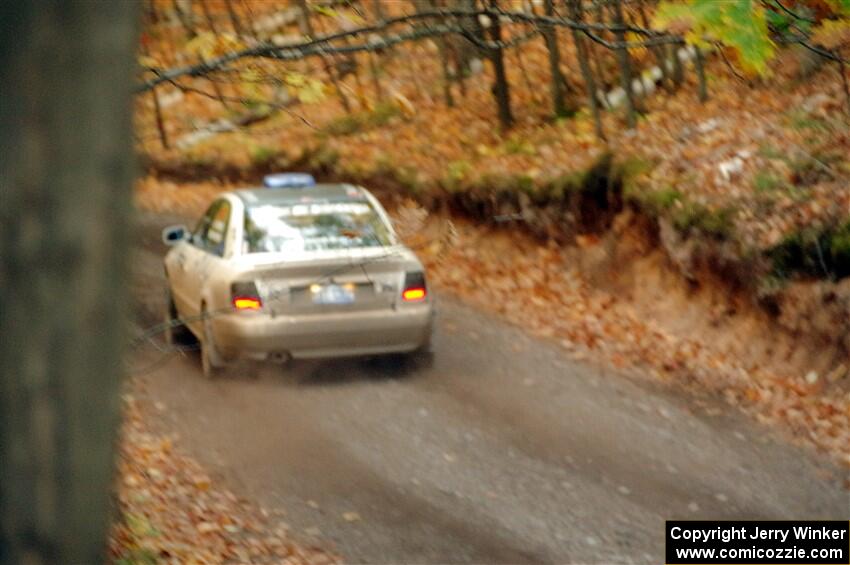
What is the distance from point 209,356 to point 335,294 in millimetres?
1425

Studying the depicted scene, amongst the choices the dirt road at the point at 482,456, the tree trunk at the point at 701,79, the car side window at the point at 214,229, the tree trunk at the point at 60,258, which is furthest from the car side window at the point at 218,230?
the tree trunk at the point at 60,258

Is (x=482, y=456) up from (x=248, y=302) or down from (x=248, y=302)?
down

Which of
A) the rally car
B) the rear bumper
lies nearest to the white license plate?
the rally car

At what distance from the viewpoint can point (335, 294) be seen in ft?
37.3

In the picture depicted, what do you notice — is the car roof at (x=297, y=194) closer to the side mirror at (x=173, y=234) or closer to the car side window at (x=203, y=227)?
the car side window at (x=203, y=227)

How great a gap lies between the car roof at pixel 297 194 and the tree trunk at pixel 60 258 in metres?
9.43

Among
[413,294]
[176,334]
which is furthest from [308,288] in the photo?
[176,334]

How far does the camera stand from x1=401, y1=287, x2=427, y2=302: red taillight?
11.5m

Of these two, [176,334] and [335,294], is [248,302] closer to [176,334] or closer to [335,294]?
[335,294]

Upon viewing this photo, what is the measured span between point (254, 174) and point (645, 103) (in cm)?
936

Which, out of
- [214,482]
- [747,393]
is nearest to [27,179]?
[214,482]

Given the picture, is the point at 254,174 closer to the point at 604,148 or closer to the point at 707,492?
the point at 604,148

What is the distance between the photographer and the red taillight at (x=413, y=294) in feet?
A: 37.7

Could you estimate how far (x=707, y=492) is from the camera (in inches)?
357
